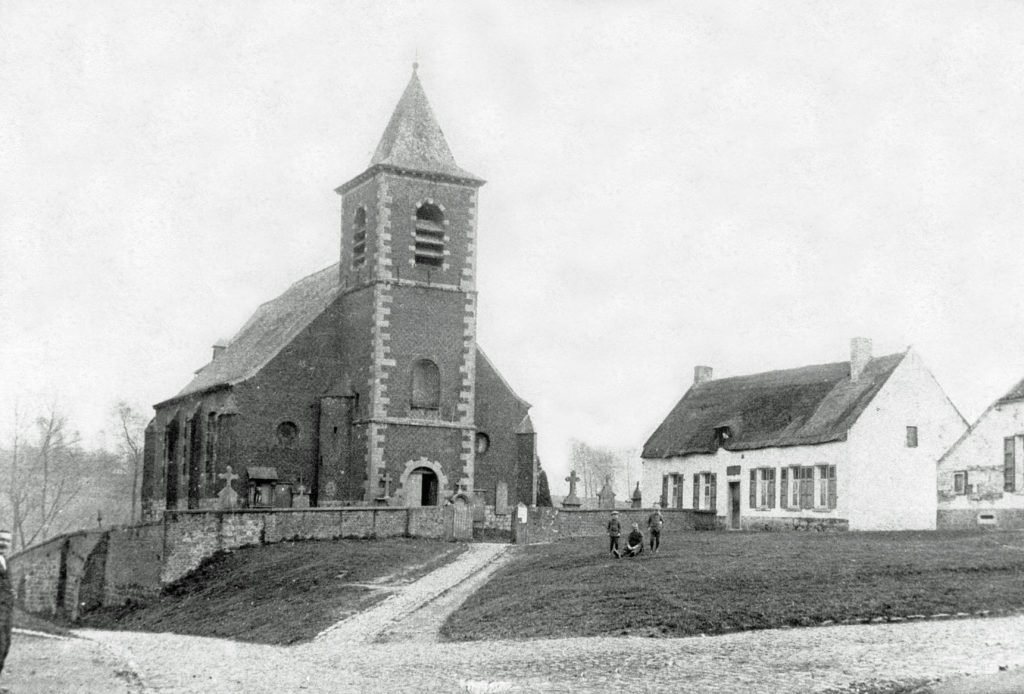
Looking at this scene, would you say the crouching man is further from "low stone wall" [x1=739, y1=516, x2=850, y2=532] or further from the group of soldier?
"low stone wall" [x1=739, y1=516, x2=850, y2=532]

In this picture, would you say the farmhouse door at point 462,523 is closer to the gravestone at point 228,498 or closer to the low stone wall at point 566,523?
the low stone wall at point 566,523

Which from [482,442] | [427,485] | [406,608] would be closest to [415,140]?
[482,442]

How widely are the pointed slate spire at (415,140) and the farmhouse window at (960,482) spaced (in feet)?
65.6

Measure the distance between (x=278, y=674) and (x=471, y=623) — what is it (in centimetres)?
518

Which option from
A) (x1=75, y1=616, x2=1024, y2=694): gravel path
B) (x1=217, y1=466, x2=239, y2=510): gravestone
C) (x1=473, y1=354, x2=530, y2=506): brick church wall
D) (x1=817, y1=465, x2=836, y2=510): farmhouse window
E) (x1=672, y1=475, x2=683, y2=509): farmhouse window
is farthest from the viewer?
(x1=672, y1=475, x2=683, y2=509): farmhouse window

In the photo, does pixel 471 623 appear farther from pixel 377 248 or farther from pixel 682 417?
pixel 682 417

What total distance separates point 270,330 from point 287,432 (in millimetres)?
8192

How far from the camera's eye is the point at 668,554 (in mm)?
26781

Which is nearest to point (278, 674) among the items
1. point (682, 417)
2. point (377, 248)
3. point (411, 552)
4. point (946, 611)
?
point (946, 611)

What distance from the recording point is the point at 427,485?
4356cm

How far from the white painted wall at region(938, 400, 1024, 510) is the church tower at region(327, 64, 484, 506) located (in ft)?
54.5

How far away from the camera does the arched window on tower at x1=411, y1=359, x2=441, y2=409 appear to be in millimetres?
43750

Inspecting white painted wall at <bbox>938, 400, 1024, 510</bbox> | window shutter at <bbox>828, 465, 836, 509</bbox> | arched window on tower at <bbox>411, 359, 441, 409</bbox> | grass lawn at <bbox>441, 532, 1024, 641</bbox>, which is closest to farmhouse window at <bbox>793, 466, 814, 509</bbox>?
window shutter at <bbox>828, 465, 836, 509</bbox>

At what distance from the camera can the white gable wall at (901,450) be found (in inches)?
1535
